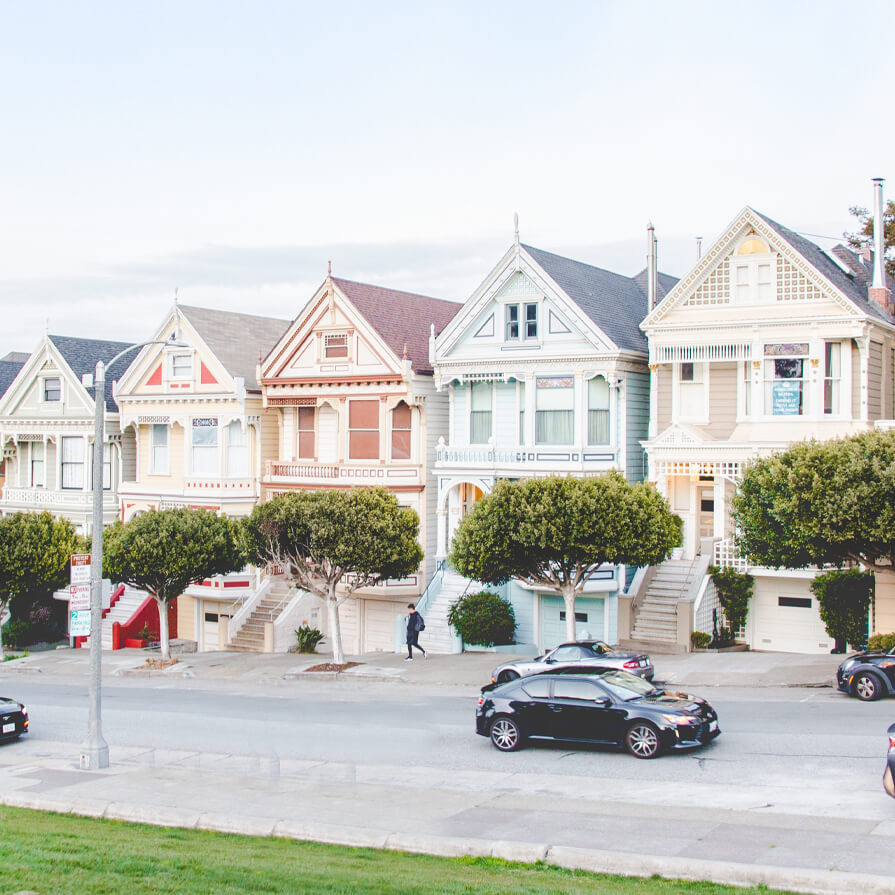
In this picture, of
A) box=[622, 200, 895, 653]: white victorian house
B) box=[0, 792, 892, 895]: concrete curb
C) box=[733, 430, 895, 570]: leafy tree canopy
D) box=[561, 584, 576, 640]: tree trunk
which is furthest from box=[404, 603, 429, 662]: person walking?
box=[0, 792, 892, 895]: concrete curb

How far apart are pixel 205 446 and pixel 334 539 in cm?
1259

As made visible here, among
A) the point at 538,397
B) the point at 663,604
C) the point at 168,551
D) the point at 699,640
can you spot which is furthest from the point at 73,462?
the point at 699,640

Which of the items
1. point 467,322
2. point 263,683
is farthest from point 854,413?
point 263,683

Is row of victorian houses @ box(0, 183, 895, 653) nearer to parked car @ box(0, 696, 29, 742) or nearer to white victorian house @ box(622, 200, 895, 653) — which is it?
white victorian house @ box(622, 200, 895, 653)

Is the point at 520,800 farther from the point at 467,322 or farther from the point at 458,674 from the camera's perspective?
the point at 467,322

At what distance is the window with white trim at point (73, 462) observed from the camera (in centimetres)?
4819

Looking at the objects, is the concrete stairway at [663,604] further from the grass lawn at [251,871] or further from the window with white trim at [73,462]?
the window with white trim at [73,462]

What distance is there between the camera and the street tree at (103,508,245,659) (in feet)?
122

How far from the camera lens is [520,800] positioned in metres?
17.9

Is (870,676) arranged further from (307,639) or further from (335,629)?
(307,639)

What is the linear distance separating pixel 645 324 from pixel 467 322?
5.99 m

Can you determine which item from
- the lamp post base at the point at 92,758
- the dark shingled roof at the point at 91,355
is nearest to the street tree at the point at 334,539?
the lamp post base at the point at 92,758

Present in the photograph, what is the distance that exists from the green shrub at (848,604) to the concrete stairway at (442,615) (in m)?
A: 10.9

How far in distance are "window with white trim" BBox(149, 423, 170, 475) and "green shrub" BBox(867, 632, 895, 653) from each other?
1054 inches
